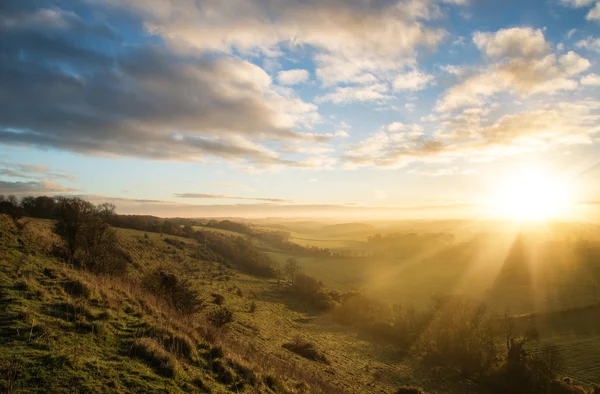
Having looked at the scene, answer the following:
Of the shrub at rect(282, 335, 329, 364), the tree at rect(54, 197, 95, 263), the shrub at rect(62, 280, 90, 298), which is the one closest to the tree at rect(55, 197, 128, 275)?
the tree at rect(54, 197, 95, 263)

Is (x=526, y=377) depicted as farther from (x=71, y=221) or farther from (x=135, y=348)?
(x=71, y=221)

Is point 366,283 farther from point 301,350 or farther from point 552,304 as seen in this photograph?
point 301,350

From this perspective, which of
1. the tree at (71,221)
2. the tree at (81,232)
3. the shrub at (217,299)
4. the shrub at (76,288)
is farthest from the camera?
the shrub at (217,299)

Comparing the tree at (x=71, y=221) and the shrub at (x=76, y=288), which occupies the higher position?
the tree at (x=71, y=221)

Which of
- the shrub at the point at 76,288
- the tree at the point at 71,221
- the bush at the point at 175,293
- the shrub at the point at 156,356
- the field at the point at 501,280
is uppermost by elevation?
the tree at the point at 71,221

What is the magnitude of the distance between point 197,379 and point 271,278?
211 feet

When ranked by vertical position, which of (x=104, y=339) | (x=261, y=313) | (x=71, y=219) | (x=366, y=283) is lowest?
(x=366, y=283)

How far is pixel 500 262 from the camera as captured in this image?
94062 millimetres

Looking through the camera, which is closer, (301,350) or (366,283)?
(301,350)

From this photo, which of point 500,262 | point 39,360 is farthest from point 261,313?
point 500,262

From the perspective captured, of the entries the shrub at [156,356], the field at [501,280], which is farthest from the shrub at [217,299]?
the field at [501,280]

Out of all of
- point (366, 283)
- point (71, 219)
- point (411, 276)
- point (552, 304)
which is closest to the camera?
point (71, 219)

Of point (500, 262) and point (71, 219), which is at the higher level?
point (71, 219)

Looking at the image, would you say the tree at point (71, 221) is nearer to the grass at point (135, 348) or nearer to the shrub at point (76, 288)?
the grass at point (135, 348)
